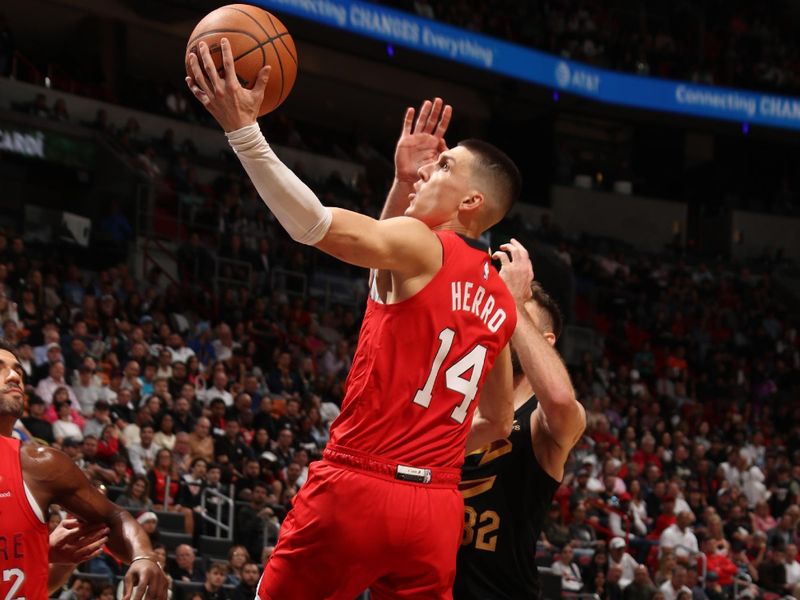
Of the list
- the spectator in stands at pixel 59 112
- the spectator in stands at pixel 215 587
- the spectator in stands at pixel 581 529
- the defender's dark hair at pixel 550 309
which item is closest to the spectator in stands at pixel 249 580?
the spectator in stands at pixel 215 587

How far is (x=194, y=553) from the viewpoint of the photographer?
35.7 feet

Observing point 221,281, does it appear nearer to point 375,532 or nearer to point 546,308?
point 546,308

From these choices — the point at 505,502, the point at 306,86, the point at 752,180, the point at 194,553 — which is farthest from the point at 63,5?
the point at 505,502

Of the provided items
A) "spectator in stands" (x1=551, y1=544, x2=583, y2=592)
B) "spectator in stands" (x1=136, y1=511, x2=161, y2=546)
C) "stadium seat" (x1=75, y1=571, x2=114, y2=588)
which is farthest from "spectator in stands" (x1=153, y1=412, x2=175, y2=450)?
"spectator in stands" (x1=551, y1=544, x2=583, y2=592)

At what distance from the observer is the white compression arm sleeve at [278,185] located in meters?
3.32

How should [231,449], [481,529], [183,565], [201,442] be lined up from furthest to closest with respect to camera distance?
1. [231,449]
2. [201,442]
3. [183,565]
4. [481,529]

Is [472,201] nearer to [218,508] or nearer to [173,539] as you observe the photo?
[173,539]

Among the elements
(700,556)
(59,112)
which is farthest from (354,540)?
(59,112)

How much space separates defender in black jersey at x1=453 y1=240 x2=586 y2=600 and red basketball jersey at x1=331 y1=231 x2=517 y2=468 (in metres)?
0.49

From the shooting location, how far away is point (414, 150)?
14.5 ft

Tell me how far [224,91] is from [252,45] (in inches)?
17.2

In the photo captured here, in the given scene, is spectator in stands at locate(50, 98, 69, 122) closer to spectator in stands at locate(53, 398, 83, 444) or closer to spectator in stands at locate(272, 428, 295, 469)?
spectator in stands at locate(272, 428, 295, 469)

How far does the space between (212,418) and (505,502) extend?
8.94 meters

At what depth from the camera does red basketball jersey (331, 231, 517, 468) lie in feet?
11.9
